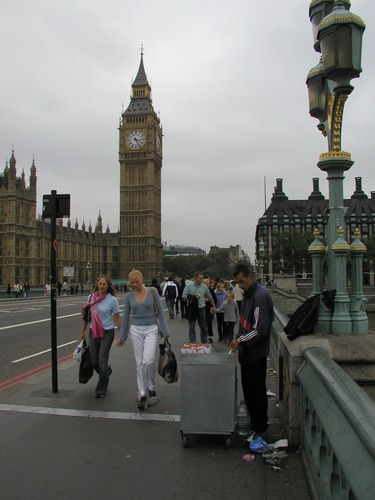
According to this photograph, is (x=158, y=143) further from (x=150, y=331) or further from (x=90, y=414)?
(x=90, y=414)

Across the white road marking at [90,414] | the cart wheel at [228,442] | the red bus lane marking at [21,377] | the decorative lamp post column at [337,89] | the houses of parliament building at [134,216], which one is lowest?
the red bus lane marking at [21,377]

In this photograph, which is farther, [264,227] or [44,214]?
[264,227]

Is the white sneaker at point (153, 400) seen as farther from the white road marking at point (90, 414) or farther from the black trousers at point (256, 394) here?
the black trousers at point (256, 394)

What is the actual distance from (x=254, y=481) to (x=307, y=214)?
437ft

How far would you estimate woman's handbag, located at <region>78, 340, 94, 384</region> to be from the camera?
6582 millimetres

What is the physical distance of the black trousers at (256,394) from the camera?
14.7ft

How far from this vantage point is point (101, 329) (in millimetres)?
6699

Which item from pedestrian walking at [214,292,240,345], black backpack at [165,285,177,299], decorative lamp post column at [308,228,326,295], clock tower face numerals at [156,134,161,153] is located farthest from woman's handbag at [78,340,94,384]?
clock tower face numerals at [156,134,161,153]

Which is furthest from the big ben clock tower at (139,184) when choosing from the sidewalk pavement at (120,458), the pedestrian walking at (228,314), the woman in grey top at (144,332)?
the sidewalk pavement at (120,458)

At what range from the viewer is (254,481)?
3775 millimetres

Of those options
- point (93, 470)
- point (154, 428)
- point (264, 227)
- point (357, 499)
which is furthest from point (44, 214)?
point (264, 227)

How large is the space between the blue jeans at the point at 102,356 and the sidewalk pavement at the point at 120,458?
9.5 inches

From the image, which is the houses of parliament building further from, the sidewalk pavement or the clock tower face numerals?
the sidewalk pavement

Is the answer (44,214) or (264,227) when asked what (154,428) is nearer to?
(44,214)
